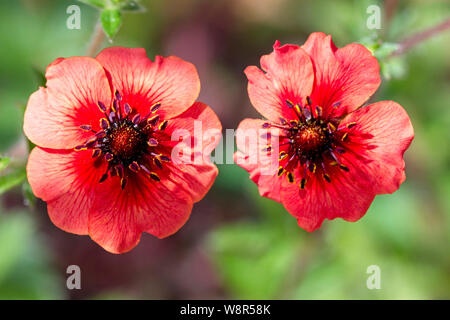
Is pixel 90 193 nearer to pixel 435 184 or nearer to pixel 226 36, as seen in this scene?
pixel 226 36

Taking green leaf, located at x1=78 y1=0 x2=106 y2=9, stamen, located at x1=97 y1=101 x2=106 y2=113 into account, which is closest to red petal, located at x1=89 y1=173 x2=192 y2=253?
stamen, located at x1=97 y1=101 x2=106 y2=113

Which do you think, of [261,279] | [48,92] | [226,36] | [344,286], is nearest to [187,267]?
[261,279]

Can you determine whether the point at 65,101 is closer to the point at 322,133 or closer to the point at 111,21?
the point at 111,21

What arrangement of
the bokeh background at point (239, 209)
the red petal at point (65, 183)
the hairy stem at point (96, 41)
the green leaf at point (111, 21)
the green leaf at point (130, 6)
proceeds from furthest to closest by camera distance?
1. the bokeh background at point (239, 209)
2. the hairy stem at point (96, 41)
3. the green leaf at point (130, 6)
4. the green leaf at point (111, 21)
5. the red petal at point (65, 183)

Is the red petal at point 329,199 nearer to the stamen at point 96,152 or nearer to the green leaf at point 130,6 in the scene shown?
the stamen at point 96,152

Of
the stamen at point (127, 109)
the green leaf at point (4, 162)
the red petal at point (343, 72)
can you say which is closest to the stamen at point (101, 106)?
the stamen at point (127, 109)

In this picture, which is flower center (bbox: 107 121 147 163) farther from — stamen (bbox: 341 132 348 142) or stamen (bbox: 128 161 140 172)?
stamen (bbox: 341 132 348 142)
